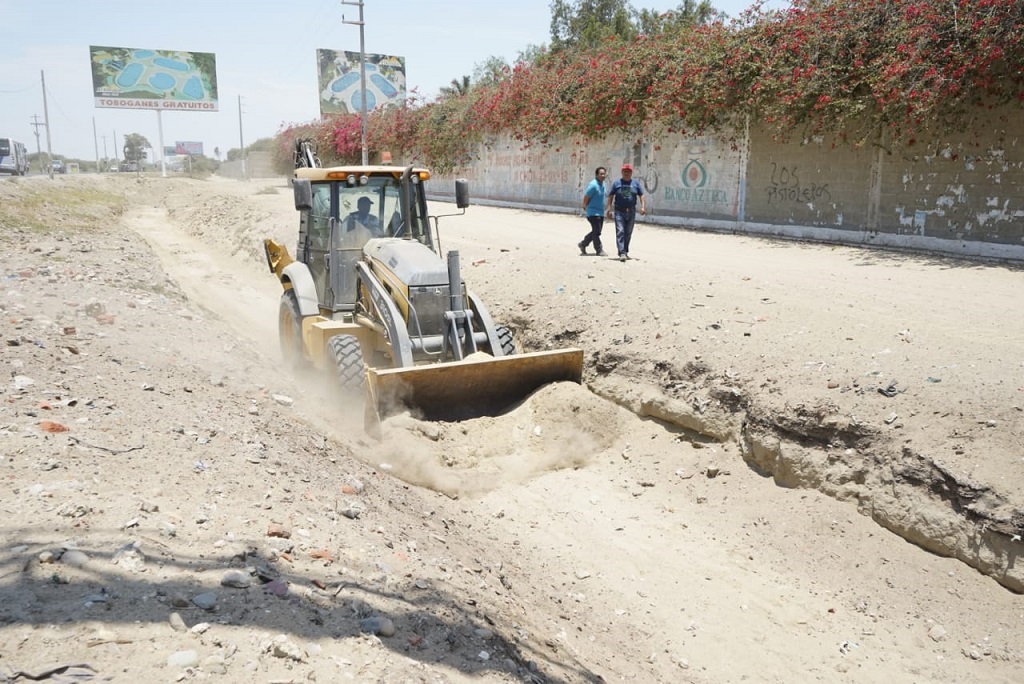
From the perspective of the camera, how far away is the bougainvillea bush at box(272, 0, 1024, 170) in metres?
12.2

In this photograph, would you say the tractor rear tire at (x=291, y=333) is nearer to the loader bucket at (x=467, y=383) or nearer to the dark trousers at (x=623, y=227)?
the loader bucket at (x=467, y=383)

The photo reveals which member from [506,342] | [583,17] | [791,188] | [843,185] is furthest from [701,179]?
[583,17]

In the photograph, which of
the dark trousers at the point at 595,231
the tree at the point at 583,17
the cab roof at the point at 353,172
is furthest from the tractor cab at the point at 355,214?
the tree at the point at 583,17

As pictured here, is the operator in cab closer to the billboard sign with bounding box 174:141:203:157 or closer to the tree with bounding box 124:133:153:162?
the tree with bounding box 124:133:153:162

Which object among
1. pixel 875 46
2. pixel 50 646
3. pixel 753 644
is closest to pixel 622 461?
pixel 753 644

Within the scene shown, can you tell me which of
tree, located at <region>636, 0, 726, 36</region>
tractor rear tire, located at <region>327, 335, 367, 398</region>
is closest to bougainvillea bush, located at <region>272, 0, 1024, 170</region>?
tree, located at <region>636, 0, 726, 36</region>

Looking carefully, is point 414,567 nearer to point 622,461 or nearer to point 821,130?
point 622,461

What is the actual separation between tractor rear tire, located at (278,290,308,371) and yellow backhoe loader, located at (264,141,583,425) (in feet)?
0.08

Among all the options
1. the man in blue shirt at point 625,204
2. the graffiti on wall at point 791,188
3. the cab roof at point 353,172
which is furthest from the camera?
the graffiti on wall at point 791,188

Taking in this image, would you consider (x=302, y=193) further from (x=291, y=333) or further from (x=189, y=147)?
(x=189, y=147)

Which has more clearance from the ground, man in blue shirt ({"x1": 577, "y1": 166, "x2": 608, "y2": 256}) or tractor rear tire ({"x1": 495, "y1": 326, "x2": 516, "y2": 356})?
man in blue shirt ({"x1": 577, "y1": 166, "x2": 608, "y2": 256})

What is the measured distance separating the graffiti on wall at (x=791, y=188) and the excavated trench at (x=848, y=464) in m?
9.69

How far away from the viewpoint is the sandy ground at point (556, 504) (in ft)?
10.9

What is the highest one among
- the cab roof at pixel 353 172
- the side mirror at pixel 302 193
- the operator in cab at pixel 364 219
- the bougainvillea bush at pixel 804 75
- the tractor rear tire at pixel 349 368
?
the bougainvillea bush at pixel 804 75
